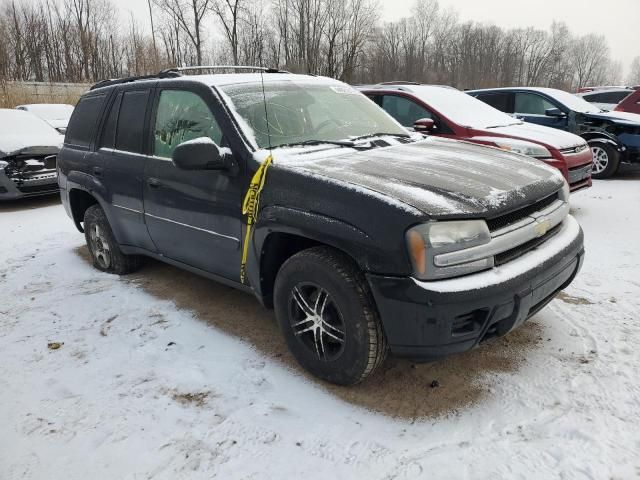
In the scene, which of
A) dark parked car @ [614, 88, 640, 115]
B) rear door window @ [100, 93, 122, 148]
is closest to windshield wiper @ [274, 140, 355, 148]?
rear door window @ [100, 93, 122, 148]

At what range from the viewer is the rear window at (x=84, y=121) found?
4.43 m

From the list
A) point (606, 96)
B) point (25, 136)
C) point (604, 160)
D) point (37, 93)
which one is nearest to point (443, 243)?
point (604, 160)

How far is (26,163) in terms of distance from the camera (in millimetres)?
7879

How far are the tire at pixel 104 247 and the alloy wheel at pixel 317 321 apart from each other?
2393 mm

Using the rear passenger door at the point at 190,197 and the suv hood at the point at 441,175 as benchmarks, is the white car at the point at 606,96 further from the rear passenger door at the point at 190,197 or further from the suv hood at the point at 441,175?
the rear passenger door at the point at 190,197

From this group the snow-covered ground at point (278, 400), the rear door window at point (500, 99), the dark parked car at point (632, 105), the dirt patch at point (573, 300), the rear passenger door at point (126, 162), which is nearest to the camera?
the snow-covered ground at point (278, 400)

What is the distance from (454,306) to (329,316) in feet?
2.31

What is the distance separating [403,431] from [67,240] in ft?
16.6

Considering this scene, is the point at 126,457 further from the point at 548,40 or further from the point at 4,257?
the point at 548,40

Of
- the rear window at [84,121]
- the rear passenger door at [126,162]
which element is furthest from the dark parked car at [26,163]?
the rear passenger door at [126,162]

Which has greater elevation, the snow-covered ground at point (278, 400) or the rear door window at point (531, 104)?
the rear door window at point (531, 104)

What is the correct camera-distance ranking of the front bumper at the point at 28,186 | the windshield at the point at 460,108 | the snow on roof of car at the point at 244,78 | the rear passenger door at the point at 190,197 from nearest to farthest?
the rear passenger door at the point at 190,197, the snow on roof of car at the point at 244,78, the windshield at the point at 460,108, the front bumper at the point at 28,186

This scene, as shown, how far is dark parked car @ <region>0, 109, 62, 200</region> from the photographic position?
7.69m

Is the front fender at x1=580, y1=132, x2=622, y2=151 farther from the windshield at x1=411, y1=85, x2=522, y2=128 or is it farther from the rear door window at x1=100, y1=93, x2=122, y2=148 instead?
the rear door window at x1=100, y1=93, x2=122, y2=148
